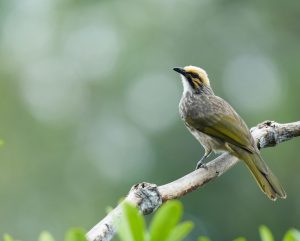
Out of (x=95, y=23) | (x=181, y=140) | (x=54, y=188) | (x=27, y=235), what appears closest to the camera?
(x=181, y=140)

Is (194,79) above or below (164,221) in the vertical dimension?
above

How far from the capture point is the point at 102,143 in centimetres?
3006

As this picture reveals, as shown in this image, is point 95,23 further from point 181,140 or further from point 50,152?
point 181,140

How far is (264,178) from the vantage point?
5512 mm

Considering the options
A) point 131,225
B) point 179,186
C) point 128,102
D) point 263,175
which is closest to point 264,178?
point 263,175

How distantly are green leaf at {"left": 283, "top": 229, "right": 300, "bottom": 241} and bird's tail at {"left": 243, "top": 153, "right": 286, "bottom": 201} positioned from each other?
9.04ft

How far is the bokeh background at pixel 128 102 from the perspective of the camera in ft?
74.3

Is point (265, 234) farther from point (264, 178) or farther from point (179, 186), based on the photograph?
point (264, 178)

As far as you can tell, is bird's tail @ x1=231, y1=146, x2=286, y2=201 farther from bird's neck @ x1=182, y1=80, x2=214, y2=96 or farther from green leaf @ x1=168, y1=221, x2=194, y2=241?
green leaf @ x1=168, y1=221, x2=194, y2=241

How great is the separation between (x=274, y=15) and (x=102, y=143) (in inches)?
223

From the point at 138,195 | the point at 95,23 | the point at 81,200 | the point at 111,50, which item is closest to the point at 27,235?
the point at 81,200

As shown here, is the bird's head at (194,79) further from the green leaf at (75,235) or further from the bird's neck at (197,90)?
the green leaf at (75,235)

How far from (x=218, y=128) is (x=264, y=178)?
0.97 metres

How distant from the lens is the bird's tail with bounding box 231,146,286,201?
540 centimetres
